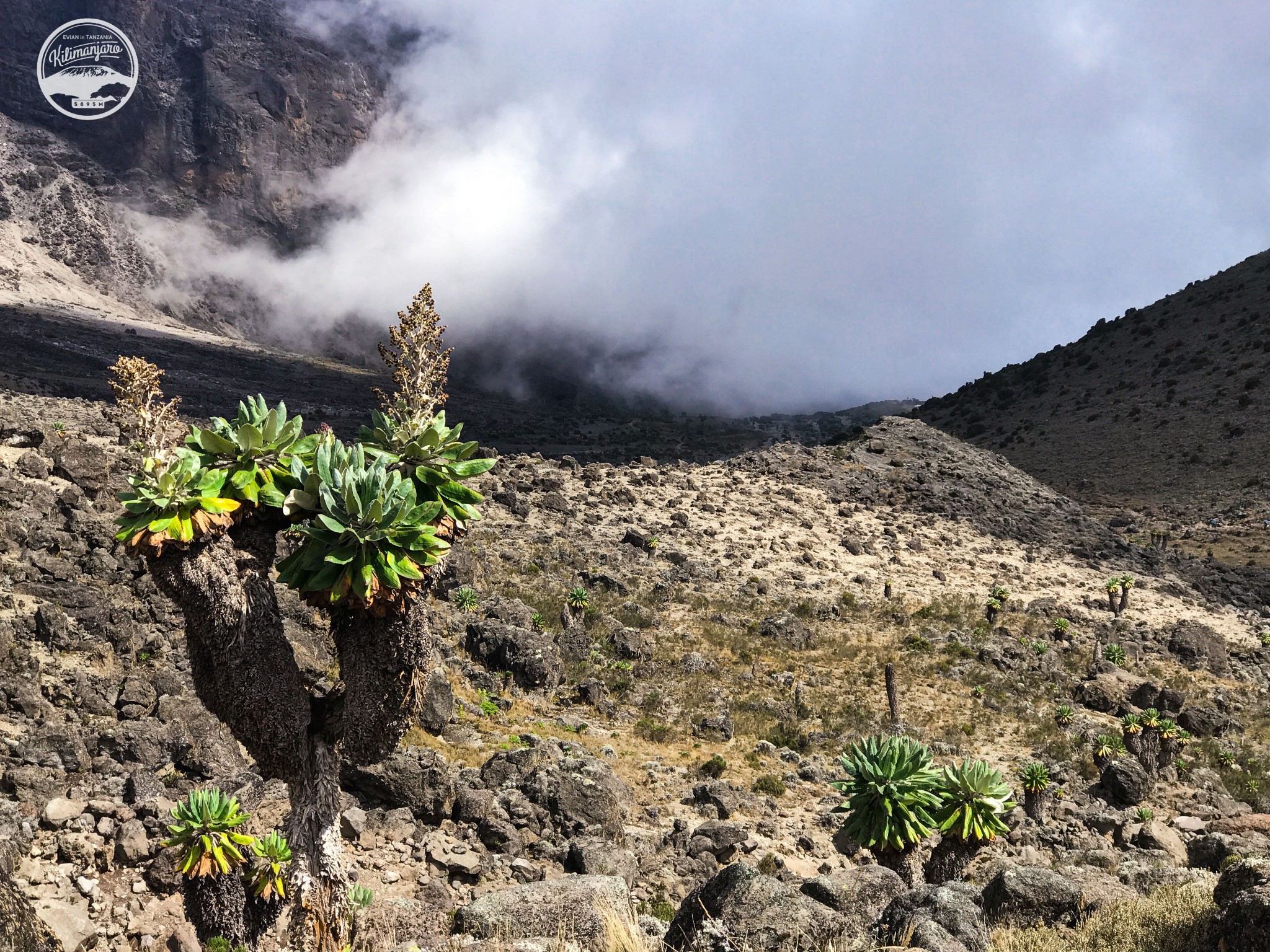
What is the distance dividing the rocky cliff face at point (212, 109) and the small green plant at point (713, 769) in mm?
123963

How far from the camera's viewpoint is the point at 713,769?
52.0ft

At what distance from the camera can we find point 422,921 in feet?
26.6

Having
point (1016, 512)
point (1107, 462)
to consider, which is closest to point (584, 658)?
point (1016, 512)

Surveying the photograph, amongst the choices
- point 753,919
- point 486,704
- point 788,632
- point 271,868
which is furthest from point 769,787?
point 271,868

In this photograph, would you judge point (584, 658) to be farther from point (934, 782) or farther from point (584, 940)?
point (584, 940)

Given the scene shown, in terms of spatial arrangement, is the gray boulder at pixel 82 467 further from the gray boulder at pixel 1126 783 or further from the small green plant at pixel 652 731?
the gray boulder at pixel 1126 783

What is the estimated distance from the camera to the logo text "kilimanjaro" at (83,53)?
110 metres

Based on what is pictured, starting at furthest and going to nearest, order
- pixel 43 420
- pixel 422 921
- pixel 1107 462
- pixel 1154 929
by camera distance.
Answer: pixel 1107 462, pixel 43 420, pixel 422 921, pixel 1154 929

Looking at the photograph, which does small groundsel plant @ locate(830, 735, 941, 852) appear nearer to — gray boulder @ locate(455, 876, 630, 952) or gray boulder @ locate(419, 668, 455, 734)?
gray boulder @ locate(455, 876, 630, 952)

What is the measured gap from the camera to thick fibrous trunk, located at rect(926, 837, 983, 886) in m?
10.0

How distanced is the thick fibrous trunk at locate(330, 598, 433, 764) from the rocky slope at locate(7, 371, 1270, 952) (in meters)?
2.44

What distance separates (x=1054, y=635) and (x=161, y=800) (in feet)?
89.4

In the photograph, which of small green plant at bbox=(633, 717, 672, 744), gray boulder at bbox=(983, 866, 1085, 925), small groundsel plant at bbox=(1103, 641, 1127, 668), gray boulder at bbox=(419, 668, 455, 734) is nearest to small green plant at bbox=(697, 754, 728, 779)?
small green plant at bbox=(633, 717, 672, 744)

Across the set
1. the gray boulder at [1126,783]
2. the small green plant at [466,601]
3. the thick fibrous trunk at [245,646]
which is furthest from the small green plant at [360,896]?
the gray boulder at [1126,783]
